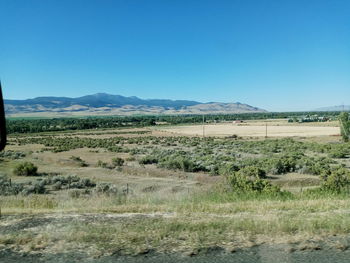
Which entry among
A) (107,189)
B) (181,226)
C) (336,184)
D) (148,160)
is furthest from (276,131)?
(181,226)

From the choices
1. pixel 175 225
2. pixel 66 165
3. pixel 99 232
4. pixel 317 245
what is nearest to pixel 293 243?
pixel 317 245

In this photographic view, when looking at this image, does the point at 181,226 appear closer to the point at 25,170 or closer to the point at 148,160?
the point at 25,170

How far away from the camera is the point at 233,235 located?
5688 mm

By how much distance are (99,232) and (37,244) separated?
0.89 metres

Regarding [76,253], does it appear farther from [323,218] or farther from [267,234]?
[323,218]

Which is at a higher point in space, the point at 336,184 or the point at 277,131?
the point at 336,184

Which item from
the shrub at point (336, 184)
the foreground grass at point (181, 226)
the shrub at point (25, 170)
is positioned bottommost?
the shrub at point (25, 170)

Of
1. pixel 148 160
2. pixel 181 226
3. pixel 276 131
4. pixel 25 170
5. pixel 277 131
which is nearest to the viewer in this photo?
pixel 181 226

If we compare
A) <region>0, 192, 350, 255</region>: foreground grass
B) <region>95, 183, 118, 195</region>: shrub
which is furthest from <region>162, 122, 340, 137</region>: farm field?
<region>0, 192, 350, 255</region>: foreground grass

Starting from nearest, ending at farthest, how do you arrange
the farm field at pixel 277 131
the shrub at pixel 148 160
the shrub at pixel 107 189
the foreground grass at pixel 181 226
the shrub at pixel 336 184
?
1. the foreground grass at pixel 181 226
2. the shrub at pixel 336 184
3. the shrub at pixel 107 189
4. the shrub at pixel 148 160
5. the farm field at pixel 277 131

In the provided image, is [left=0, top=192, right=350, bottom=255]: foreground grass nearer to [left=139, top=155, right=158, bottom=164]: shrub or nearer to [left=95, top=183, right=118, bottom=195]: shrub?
[left=95, top=183, right=118, bottom=195]: shrub

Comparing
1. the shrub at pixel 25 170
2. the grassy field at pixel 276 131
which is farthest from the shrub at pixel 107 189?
the grassy field at pixel 276 131

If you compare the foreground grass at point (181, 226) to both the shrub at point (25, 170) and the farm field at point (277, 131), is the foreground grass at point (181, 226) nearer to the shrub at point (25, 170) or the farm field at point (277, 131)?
the shrub at point (25, 170)

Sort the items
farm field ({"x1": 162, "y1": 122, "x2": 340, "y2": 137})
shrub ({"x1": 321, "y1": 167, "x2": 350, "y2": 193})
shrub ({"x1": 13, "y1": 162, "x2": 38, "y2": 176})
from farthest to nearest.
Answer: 1. farm field ({"x1": 162, "y1": 122, "x2": 340, "y2": 137})
2. shrub ({"x1": 13, "y1": 162, "x2": 38, "y2": 176})
3. shrub ({"x1": 321, "y1": 167, "x2": 350, "y2": 193})
